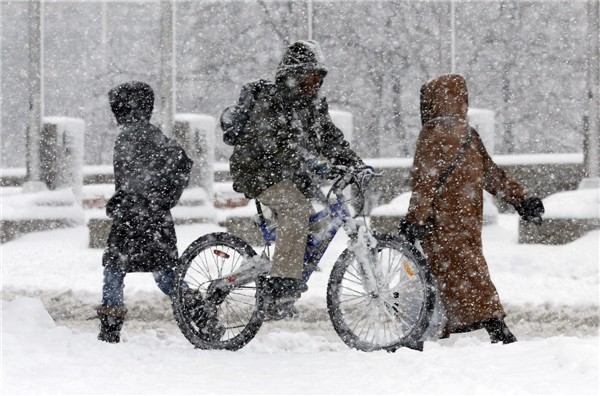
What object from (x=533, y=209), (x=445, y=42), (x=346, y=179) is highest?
(x=445, y=42)

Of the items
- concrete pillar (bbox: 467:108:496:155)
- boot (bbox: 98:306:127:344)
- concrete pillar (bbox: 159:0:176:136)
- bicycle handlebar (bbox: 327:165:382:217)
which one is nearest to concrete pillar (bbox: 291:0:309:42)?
concrete pillar (bbox: 159:0:176:136)

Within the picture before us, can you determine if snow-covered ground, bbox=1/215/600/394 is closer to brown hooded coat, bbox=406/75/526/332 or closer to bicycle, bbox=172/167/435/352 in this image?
bicycle, bbox=172/167/435/352

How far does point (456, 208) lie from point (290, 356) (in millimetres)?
1473

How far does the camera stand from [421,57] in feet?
68.0

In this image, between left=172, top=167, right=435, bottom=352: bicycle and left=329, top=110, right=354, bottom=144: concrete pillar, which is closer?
left=172, top=167, right=435, bottom=352: bicycle

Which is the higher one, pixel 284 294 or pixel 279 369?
pixel 284 294

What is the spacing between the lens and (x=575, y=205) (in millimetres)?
9391

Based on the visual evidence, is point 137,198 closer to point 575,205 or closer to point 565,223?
point 565,223

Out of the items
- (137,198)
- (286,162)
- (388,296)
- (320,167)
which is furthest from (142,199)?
(388,296)

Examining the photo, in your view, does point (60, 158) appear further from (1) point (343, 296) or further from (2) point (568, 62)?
(2) point (568, 62)

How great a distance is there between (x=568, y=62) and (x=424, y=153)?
1789 cm

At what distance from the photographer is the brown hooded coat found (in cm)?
466

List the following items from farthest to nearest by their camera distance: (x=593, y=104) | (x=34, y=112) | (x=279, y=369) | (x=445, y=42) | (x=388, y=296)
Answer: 1. (x=34, y=112)
2. (x=445, y=42)
3. (x=593, y=104)
4. (x=388, y=296)
5. (x=279, y=369)

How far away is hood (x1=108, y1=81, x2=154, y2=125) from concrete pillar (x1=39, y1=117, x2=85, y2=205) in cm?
712
